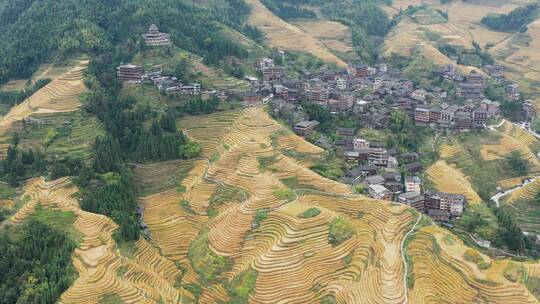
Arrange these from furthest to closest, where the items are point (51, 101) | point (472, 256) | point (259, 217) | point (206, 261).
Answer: point (51, 101), point (259, 217), point (206, 261), point (472, 256)

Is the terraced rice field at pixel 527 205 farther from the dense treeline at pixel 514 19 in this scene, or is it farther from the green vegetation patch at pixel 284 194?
the dense treeline at pixel 514 19

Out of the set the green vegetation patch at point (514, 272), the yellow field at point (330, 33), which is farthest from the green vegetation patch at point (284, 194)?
the yellow field at point (330, 33)

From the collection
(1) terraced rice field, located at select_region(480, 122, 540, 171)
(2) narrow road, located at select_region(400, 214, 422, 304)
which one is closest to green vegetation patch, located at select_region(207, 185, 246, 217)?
(2) narrow road, located at select_region(400, 214, 422, 304)

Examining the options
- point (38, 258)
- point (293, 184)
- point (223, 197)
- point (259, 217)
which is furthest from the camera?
point (223, 197)

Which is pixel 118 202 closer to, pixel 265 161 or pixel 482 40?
pixel 265 161

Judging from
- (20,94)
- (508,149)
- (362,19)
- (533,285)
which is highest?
(362,19)

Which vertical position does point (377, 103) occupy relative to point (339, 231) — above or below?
above

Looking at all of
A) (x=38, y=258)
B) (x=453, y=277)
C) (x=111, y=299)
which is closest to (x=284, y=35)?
(x=453, y=277)

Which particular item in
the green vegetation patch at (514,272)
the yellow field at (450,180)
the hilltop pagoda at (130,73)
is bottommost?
the yellow field at (450,180)
